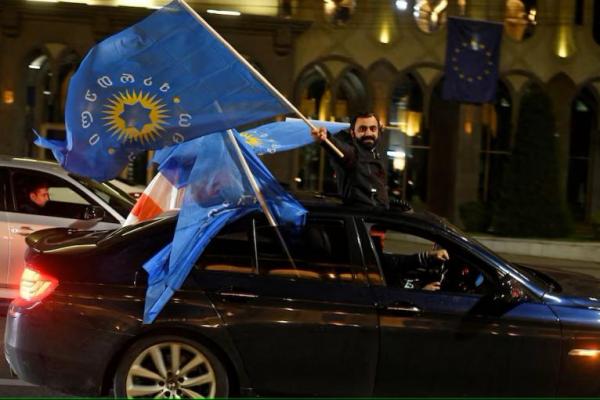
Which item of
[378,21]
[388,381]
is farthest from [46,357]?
[378,21]

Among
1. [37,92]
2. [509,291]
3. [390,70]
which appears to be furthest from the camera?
[390,70]

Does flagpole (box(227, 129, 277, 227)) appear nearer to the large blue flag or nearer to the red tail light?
the large blue flag

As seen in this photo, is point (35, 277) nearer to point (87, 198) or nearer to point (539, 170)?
point (87, 198)

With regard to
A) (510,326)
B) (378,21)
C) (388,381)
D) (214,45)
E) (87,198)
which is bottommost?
(388,381)

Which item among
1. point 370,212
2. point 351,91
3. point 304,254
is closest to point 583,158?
point 351,91

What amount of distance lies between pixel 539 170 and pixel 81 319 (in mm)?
13196

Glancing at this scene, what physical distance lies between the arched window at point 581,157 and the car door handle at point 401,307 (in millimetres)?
19542

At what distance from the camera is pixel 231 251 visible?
16.2 feet

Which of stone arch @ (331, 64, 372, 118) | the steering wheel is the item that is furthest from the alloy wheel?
stone arch @ (331, 64, 372, 118)

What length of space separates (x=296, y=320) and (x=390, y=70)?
58.5 feet

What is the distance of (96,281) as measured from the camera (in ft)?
16.2

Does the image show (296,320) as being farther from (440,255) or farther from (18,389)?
(18,389)

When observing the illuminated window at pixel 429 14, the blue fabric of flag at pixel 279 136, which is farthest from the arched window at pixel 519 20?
the blue fabric of flag at pixel 279 136

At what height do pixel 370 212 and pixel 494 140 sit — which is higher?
pixel 494 140
